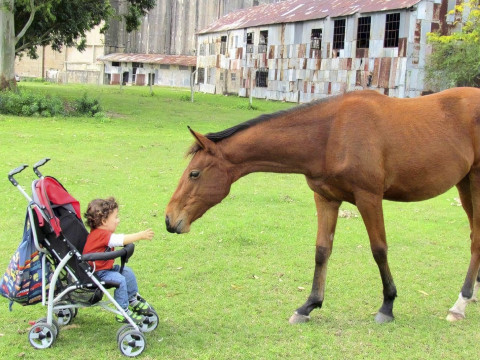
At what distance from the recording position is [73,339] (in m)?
4.37

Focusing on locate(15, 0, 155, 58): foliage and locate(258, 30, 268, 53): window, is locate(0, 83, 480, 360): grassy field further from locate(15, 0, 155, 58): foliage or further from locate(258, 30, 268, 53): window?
locate(258, 30, 268, 53): window

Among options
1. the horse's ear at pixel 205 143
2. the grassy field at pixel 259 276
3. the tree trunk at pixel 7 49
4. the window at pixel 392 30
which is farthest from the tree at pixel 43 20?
the horse's ear at pixel 205 143

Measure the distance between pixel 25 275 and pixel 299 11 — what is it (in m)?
35.6

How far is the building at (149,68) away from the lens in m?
56.8

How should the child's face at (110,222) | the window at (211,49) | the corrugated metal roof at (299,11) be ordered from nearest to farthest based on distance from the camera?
the child's face at (110,222), the corrugated metal roof at (299,11), the window at (211,49)

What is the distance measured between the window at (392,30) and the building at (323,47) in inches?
2.0

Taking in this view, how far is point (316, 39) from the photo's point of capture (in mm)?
33656

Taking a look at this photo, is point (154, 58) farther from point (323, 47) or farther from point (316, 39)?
point (323, 47)

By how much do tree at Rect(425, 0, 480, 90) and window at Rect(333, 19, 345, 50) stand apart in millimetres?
6006

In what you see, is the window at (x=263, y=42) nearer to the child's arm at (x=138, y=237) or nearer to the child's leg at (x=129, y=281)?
the child's leg at (x=129, y=281)

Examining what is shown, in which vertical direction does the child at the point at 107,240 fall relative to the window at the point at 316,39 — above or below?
below

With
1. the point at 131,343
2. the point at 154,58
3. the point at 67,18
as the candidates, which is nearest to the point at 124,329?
the point at 131,343

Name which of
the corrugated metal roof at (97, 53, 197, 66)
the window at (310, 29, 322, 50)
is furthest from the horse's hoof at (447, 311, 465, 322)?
the corrugated metal roof at (97, 53, 197, 66)

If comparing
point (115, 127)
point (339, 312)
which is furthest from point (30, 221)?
point (115, 127)
